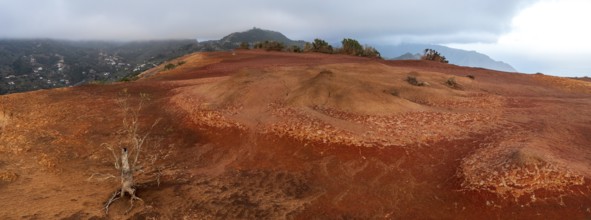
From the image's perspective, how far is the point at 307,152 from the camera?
13.7m

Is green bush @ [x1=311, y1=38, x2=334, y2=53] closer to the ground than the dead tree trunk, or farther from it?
farther from it

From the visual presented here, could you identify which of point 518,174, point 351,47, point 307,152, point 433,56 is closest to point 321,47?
point 351,47

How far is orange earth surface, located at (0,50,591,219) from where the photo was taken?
10.5 meters

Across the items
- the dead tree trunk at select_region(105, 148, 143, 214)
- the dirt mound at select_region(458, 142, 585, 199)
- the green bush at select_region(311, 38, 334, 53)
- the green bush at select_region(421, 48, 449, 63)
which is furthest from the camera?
the green bush at select_region(311, 38, 334, 53)

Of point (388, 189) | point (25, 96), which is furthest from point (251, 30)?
point (388, 189)

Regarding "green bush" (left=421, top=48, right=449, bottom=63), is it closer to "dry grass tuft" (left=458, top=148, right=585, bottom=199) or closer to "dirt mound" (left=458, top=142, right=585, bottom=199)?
"dirt mound" (left=458, top=142, right=585, bottom=199)

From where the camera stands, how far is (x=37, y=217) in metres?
10.3

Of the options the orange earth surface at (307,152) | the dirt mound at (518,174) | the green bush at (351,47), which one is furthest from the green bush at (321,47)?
the dirt mound at (518,174)

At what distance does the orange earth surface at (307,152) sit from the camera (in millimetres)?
10516

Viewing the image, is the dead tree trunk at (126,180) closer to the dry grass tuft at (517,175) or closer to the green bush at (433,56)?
the dry grass tuft at (517,175)

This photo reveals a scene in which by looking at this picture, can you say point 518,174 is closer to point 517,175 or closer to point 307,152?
point 517,175

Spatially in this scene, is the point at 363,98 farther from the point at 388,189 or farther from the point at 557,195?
the point at 557,195

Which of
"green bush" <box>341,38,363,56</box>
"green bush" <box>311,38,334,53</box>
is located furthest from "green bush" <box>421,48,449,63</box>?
"green bush" <box>311,38,334,53</box>

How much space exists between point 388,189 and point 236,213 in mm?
4199
